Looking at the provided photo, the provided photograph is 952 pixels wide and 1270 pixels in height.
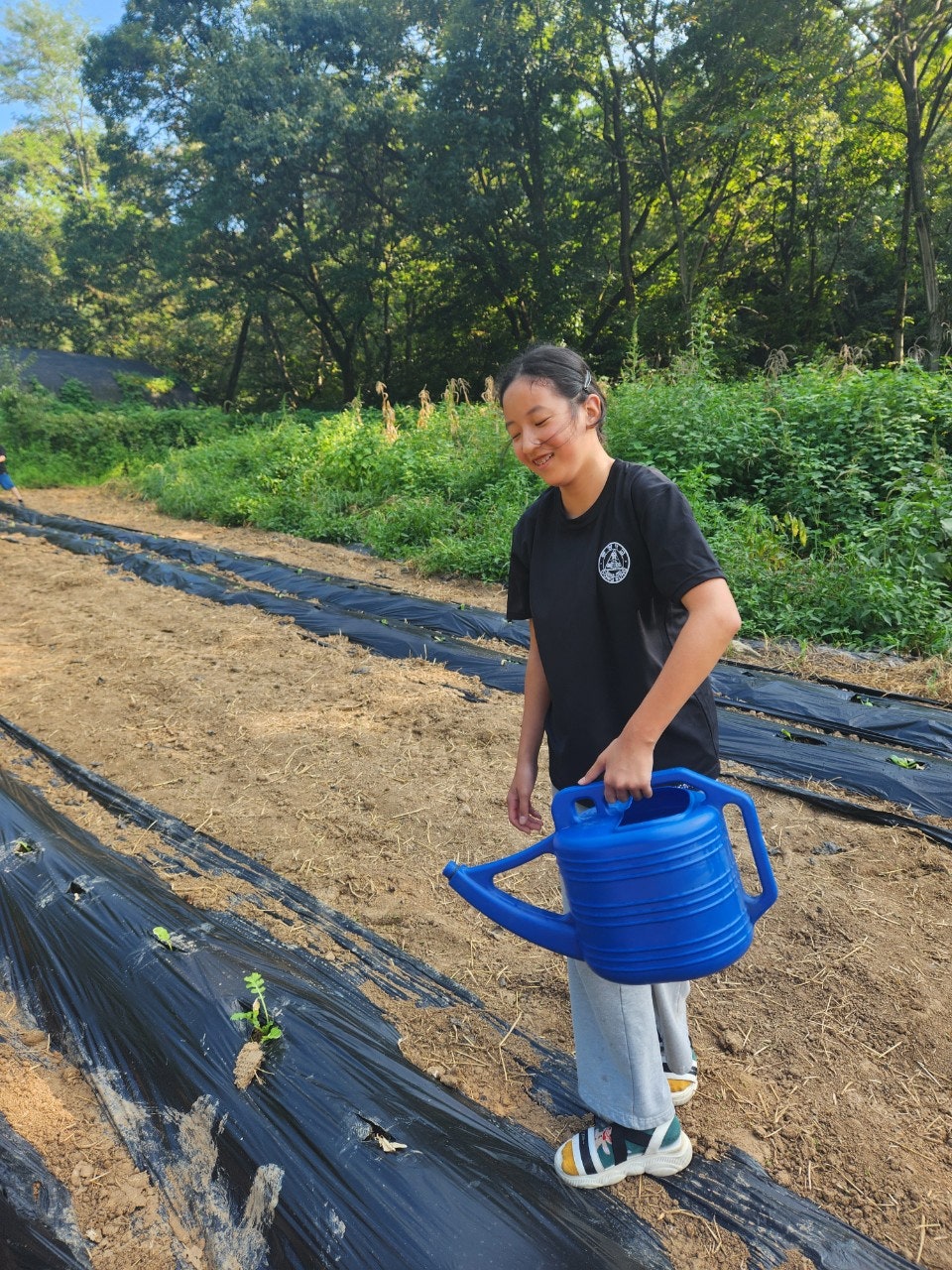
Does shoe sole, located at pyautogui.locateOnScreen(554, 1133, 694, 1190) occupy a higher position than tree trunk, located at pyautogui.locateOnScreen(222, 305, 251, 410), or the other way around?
tree trunk, located at pyautogui.locateOnScreen(222, 305, 251, 410)

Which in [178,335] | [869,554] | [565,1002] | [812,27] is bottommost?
[565,1002]

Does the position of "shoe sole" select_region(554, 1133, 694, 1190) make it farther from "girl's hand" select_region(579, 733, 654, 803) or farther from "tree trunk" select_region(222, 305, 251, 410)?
"tree trunk" select_region(222, 305, 251, 410)

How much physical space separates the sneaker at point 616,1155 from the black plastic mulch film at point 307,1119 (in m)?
0.03

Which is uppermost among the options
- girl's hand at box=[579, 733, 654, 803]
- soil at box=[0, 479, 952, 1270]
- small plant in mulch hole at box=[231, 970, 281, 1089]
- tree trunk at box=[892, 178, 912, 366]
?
tree trunk at box=[892, 178, 912, 366]

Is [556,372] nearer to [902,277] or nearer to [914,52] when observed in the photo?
[914,52]

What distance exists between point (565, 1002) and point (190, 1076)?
2.83 feet

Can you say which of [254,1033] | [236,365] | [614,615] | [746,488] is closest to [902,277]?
[746,488]

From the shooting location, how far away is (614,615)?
1.23 metres

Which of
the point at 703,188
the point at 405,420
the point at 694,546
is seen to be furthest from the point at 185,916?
the point at 703,188

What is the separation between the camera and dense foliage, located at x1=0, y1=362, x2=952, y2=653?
4449mm

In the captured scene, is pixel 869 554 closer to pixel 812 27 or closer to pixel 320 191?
pixel 812 27

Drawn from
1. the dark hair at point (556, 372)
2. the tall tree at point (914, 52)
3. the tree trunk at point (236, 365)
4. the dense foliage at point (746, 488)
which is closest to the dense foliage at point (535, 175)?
the tall tree at point (914, 52)

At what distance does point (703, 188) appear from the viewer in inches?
587

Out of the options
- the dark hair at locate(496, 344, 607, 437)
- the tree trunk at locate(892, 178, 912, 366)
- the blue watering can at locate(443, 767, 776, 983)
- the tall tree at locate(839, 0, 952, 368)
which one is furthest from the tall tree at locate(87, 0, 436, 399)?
the blue watering can at locate(443, 767, 776, 983)
